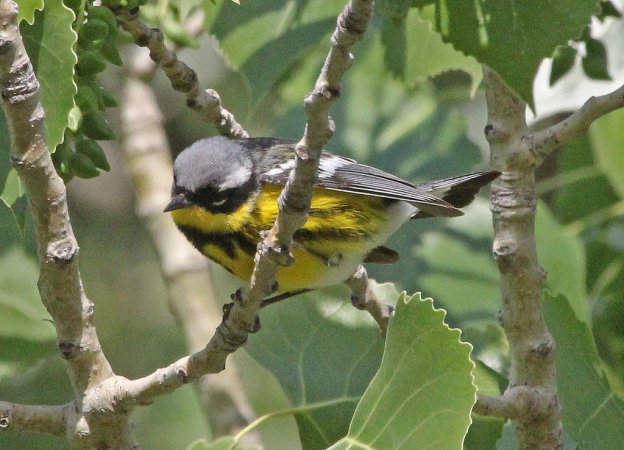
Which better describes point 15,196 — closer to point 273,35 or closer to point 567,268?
point 273,35

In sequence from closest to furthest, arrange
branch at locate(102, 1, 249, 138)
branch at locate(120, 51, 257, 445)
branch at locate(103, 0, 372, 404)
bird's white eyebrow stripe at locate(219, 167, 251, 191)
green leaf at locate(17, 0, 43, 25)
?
branch at locate(103, 0, 372, 404) < green leaf at locate(17, 0, 43, 25) < branch at locate(102, 1, 249, 138) < bird's white eyebrow stripe at locate(219, 167, 251, 191) < branch at locate(120, 51, 257, 445)

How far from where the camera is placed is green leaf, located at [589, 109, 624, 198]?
141 inches

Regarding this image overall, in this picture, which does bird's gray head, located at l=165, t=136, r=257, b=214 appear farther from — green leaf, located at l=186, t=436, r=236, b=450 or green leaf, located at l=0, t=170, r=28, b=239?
green leaf, located at l=186, t=436, r=236, b=450

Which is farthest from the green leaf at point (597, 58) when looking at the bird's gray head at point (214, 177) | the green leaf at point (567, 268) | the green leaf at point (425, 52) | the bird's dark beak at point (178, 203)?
the bird's dark beak at point (178, 203)

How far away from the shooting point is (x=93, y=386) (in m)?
2.13

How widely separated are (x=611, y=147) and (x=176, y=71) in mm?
1845

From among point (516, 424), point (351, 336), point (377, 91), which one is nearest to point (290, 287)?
point (351, 336)

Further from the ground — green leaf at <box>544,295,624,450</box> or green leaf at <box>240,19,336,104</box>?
green leaf at <box>240,19,336,104</box>

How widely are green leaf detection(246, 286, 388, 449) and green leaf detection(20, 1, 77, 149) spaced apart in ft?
3.30

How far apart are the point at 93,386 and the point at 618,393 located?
4.35ft

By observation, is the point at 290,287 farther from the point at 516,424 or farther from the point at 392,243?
the point at 392,243

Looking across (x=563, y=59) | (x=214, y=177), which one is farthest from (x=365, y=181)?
(x=563, y=59)

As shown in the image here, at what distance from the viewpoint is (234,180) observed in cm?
279

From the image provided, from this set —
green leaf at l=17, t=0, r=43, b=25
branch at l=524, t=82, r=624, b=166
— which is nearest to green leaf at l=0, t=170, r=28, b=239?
green leaf at l=17, t=0, r=43, b=25
